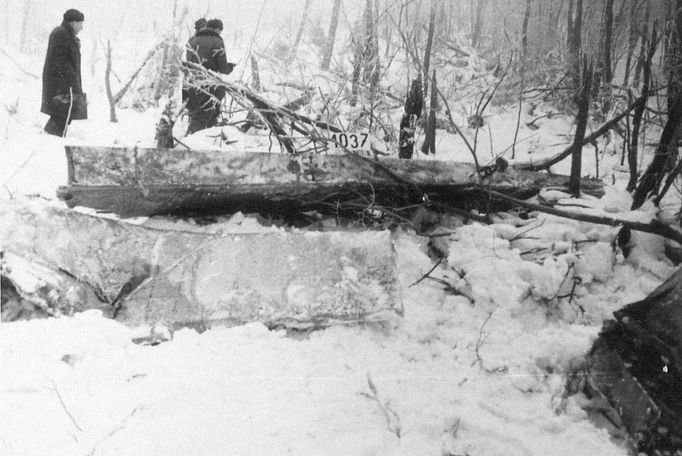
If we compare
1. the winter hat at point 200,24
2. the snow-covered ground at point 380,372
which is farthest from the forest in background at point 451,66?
the snow-covered ground at point 380,372

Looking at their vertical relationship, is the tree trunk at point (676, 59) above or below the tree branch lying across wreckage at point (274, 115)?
above

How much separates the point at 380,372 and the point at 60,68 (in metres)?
4.92

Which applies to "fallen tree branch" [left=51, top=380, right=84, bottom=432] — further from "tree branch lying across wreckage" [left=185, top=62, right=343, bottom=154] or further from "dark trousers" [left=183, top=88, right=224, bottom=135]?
"dark trousers" [left=183, top=88, right=224, bottom=135]

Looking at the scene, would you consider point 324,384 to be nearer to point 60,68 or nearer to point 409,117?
point 409,117

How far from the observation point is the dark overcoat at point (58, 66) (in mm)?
4613

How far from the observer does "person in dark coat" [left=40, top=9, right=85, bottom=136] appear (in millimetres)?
4609

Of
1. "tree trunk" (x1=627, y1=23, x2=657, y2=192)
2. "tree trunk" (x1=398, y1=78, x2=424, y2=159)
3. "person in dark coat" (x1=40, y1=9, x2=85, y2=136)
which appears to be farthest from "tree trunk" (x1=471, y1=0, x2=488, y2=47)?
"person in dark coat" (x1=40, y1=9, x2=85, y2=136)

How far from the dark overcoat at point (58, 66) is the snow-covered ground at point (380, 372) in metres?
3.63

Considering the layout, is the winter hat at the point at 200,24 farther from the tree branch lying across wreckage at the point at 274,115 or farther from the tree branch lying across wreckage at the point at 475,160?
the tree branch lying across wreckage at the point at 274,115

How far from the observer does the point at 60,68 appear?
466 cm

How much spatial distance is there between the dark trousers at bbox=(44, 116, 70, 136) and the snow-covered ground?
3560 mm

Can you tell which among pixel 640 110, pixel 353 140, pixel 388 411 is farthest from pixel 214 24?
pixel 388 411

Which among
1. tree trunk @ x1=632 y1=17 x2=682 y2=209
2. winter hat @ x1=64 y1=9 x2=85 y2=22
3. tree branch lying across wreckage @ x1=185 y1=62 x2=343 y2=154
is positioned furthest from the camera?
winter hat @ x1=64 y1=9 x2=85 y2=22

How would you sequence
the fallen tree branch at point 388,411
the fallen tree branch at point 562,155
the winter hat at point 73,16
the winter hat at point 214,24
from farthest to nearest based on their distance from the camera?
the winter hat at point 214,24
the winter hat at point 73,16
the fallen tree branch at point 562,155
the fallen tree branch at point 388,411
